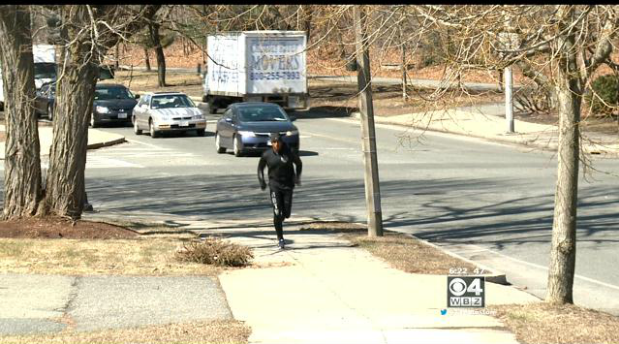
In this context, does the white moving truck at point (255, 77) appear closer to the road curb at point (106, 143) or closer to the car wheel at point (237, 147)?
the road curb at point (106, 143)

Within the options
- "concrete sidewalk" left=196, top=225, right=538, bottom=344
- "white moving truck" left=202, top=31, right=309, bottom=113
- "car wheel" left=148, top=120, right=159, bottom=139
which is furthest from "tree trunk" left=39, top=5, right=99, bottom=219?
"white moving truck" left=202, top=31, right=309, bottom=113

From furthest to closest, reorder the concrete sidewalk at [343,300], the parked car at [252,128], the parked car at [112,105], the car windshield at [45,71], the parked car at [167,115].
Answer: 1. the car windshield at [45,71]
2. the parked car at [112,105]
3. the parked car at [167,115]
4. the parked car at [252,128]
5. the concrete sidewalk at [343,300]

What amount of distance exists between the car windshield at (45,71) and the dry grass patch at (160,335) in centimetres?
3698

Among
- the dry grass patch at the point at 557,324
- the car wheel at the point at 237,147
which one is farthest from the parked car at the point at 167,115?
the dry grass patch at the point at 557,324

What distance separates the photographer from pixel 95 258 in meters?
13.3

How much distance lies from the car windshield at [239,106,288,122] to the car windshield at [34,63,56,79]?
17272 mm

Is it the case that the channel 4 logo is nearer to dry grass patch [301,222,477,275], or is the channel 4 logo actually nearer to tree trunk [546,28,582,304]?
tree trunk [546,28,582,304]

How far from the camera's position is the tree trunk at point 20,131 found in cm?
1552

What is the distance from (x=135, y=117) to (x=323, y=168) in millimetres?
12909

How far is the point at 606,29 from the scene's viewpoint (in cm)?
956

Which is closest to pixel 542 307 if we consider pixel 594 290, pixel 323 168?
pixel 594 290

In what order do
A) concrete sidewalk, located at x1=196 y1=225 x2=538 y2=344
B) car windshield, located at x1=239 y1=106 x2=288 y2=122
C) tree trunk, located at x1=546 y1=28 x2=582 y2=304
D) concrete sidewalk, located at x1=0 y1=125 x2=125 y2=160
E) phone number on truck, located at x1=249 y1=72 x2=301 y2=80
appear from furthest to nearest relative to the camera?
1. phone number on truck, located at x1=249 y1=72 x2=301 y2=80
2. concrete sidewalk, located at x1=0 y1=125 x2=125 y2=160
3. car windshield, located at x1=239 y1=106 x2=288 y2=122
4. tree trunk, located at x1=546 y1=28 x2=582 y2=304
5. concrete sidewalk, located at x1=196 y1=225 x2=538 y2=344

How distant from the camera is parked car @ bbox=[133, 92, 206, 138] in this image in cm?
3494

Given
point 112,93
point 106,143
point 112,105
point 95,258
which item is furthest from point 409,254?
point 112,93
